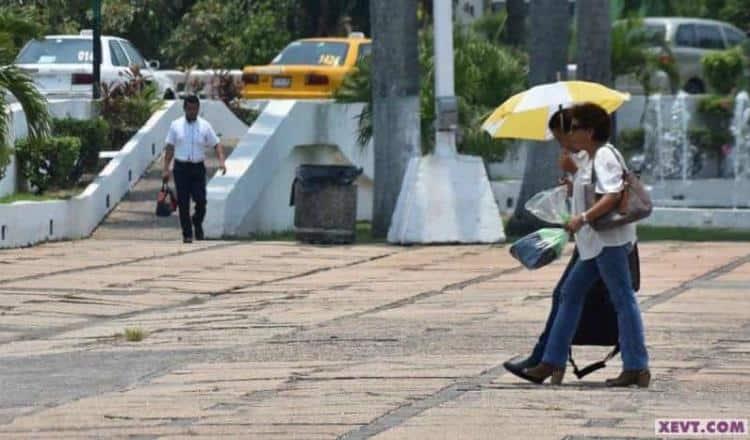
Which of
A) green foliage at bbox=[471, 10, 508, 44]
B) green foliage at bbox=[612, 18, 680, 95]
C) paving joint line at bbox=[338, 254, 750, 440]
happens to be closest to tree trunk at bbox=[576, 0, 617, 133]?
Result: green foliage at bbox=[612, 18, 680, 95]

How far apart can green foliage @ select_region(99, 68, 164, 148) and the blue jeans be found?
1797 cm

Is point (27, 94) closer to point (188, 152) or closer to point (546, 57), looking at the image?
point (188, 152)

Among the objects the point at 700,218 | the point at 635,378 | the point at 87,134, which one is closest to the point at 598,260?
the point at 635,378

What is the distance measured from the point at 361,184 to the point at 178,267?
8695 millimetres

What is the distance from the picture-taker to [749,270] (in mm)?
19641

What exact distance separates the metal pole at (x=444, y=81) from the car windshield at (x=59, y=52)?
977 centimetres

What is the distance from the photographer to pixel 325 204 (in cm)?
2355

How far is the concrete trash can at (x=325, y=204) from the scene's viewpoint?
23.5 meters

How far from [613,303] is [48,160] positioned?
48.3 ft

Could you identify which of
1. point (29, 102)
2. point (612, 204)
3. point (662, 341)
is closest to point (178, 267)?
point (29, 102)

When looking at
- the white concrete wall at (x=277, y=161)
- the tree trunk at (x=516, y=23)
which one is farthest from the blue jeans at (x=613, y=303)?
the tree trunk at (x=516, y=23)

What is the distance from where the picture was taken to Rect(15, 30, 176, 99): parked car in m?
30.8

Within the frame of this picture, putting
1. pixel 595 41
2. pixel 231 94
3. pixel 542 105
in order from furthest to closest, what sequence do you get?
pixel 231 94, pixel 595 41, pixel 542 105

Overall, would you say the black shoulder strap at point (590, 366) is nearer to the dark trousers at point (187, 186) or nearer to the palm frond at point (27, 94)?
the palm frond at point (27, 94)
